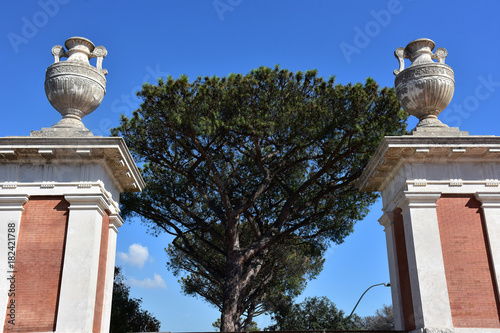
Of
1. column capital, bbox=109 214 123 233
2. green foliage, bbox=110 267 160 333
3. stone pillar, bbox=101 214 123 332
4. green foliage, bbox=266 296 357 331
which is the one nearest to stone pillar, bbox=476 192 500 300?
column capital, bbox=109 214 123 233

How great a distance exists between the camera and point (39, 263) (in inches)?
424

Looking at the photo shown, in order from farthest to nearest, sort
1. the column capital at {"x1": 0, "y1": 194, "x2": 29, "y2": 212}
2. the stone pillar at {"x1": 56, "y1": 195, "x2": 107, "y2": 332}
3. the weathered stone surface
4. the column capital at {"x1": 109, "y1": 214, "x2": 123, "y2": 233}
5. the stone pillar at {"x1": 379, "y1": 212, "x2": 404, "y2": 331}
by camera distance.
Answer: the column capital at {"x1": 109, "y1": 214, "x2": 123, "y2": 233} → the stone pillar at {"x1": 379, "y1": 212, "x2": 404, "y2": 331} → the weathered stone surface → the column capital at {"x1": 0, "y1": 194, "x2": 29, "y2": 212} → the stone pillar at {"x1": 56, "y1": 195, "x2": 107, "y2": 332}

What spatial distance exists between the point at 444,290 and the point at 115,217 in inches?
321

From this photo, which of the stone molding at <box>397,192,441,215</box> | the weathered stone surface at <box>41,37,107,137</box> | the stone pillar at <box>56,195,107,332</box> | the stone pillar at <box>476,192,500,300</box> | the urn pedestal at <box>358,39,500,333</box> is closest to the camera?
the stone pillar at <box>56,195,107,332</box>

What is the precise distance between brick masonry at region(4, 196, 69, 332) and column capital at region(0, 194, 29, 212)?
15 cm

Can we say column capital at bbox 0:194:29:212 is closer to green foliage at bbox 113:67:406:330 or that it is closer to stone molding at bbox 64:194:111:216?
stone molding at bbox 64:194:111:216

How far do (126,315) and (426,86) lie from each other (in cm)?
2201

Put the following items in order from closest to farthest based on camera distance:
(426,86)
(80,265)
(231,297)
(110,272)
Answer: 1. (80,265)
2. (426,86)
3. (110,272)
4. (231,297)

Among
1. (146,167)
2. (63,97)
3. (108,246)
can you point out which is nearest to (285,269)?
(146,167)

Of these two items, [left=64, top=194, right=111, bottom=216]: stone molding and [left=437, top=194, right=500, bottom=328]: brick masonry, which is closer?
[left=437, top=194, right=500, bottom=328]: brick masonry

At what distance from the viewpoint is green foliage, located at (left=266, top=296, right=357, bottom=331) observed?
40.9 meters

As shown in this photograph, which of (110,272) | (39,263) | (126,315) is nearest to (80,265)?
(39,263)

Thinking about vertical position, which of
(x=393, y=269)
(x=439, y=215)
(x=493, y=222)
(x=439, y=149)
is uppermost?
(x=439, y=149)

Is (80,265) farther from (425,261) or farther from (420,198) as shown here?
(420,198)
